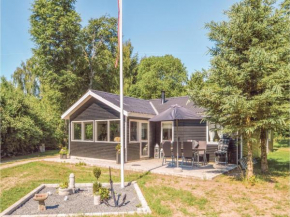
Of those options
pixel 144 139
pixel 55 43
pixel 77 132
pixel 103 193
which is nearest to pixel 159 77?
pixel 55 43

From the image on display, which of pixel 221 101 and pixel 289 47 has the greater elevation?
pixel 289 47

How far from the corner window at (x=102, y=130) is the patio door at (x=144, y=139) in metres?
1.95

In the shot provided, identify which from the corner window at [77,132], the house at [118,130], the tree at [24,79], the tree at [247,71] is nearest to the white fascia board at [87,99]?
the house at [118,130]

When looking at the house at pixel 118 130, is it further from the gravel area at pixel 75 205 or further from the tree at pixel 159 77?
the tree at pixel 159 77

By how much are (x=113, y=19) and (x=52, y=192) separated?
21.7 meters

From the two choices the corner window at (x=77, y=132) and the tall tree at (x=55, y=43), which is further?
the tall tree at (x=55, y=43)

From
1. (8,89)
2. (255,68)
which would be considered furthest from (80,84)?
(255,68)

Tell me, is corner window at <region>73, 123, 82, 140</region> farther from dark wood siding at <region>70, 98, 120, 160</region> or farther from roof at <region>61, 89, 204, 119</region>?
roof at <region>61, 89, 204, 119</region>

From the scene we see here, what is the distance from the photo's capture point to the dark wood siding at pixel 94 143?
478 inches

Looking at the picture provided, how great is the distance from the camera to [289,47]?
7.23m

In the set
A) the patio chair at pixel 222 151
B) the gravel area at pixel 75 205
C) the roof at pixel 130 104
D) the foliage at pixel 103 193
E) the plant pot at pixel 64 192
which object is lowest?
the gravel area at pixel 75 205

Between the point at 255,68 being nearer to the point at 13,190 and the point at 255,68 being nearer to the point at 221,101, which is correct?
the point at 221,101

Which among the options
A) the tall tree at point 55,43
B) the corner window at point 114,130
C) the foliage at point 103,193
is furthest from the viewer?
the tall tree at point 55,43

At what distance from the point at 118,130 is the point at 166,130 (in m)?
2.85
